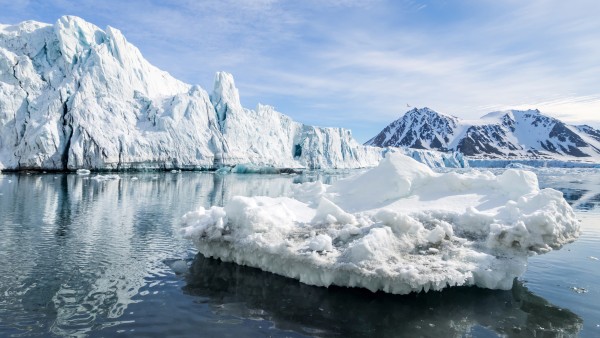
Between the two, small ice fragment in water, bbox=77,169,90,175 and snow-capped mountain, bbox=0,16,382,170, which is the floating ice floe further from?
snow-capped mountain, bbox=0,16,382,170

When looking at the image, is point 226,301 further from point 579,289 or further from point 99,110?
point 99,110

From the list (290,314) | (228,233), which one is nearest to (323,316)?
(290,314)

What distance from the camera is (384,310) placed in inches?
326

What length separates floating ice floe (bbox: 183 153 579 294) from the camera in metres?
8.77

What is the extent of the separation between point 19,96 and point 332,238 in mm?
62678

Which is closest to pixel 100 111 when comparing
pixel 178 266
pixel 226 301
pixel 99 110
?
pixel 99 110

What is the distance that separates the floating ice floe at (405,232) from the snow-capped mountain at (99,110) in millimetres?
51873

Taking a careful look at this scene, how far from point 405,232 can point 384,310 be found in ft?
6.72

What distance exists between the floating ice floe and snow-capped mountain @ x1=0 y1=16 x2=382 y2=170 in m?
51.9

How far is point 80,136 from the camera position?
56.0 metres

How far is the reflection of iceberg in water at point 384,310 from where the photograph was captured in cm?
756

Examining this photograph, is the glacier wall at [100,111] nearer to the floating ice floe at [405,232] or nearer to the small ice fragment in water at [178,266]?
the small ice fragment in water at [178,266]

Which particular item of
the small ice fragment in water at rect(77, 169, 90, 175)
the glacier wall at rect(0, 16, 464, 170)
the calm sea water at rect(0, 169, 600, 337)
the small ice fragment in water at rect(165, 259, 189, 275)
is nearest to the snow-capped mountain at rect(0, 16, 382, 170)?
the glacier wall at rect(0, 16, 464, 170)

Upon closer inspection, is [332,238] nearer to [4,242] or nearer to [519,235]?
[519,235]
